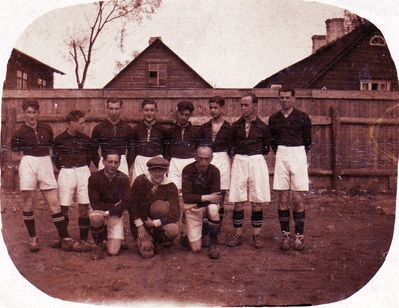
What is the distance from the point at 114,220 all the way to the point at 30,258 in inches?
26.4

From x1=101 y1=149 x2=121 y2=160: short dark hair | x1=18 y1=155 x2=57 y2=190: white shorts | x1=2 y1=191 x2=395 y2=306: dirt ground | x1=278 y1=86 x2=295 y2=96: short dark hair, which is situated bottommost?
x1=2 y1=191 x2=395 y2=306: dirt ground

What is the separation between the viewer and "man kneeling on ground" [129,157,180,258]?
3613 millimetres

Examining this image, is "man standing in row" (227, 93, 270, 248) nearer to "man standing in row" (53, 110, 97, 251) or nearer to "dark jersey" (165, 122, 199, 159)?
"dark jersey" (165, 122, 199, 159)

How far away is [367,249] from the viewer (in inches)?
143

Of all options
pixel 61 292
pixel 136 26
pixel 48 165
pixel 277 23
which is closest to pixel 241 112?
pixel 277 23

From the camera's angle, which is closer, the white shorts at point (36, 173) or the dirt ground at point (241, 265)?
Answer: the dirt ground at point (241, 265)

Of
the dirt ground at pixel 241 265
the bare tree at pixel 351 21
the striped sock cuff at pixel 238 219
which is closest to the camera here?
the dirt ground at pixel 241 265

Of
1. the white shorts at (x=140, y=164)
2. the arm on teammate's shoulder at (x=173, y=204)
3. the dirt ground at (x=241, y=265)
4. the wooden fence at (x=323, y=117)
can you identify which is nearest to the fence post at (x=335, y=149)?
the wooden fence at (x=323, y=117)

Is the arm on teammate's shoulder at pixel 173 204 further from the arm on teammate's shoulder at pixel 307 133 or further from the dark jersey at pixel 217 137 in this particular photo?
the arm on teammate's shoulder at pixel 307 133

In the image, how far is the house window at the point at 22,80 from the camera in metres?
3.54

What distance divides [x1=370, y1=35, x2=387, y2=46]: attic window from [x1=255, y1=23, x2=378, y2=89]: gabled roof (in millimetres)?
93

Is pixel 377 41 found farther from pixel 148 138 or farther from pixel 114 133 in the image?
pixel 114 133

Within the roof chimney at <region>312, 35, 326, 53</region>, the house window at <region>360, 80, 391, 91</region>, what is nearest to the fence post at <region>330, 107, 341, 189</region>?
the house window at <region>360, 80, 391, 91</region>

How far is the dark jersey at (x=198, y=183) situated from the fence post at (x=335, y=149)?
91cm
